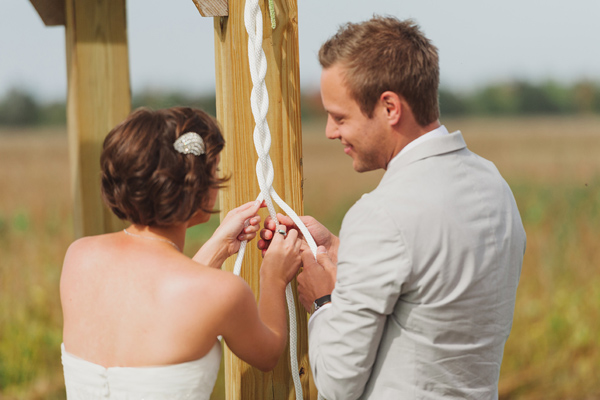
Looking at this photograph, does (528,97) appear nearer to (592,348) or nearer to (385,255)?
(592,348)

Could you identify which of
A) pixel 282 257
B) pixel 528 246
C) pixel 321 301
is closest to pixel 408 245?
pixel 321 301

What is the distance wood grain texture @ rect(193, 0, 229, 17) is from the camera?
186cm

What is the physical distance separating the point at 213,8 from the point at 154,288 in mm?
857

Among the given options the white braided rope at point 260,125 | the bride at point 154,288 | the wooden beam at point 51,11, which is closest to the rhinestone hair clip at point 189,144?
the bride at point 154,288

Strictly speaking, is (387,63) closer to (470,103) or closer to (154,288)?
(154,288)

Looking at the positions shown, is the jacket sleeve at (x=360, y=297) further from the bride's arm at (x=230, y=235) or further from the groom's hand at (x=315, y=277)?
the bride's arm at (x=230, y=235)

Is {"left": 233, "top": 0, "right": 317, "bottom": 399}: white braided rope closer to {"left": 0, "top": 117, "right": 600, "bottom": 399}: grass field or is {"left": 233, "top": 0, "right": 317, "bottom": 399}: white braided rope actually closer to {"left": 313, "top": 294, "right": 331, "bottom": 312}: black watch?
{"left": 313, "top": 294, "right": 331, "bottom": 312}: black watch

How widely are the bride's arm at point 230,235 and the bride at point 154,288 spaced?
21 centimetres

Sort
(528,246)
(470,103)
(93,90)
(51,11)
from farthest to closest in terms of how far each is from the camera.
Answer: (470,103) < (528,246) < (51,11) < (93,90)

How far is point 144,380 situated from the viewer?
148 centimetres

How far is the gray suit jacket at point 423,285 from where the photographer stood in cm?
141

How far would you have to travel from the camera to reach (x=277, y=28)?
6.24ft

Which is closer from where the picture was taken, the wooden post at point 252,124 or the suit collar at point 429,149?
the suit collar at point 429,149

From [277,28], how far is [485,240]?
0.88 metres
